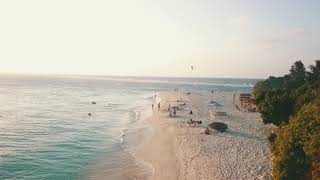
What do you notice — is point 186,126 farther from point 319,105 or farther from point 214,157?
point 319,105

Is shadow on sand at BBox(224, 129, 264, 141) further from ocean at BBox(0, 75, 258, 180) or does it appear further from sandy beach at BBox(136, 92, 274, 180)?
ocean at BBox(0, 75, 258, 180)

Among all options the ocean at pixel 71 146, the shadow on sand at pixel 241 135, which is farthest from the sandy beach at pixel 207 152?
the ocean at pixel 71 146

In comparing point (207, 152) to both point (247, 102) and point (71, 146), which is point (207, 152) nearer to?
point (71, 146)

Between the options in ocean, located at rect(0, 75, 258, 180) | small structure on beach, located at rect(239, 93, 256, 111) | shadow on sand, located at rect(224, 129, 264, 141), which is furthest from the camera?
small structure on beach, located at rect(239, 93, 256, 111)

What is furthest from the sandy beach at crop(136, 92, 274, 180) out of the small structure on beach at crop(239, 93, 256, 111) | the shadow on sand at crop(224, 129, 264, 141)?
the small structure on beach at crop(239, 93, 256, 111)

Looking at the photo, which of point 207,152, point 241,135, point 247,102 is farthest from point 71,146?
point 247,102

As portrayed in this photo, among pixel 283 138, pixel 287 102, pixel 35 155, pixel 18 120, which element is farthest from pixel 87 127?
pixel 283 138

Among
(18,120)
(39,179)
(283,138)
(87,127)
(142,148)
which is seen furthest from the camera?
(18,120)

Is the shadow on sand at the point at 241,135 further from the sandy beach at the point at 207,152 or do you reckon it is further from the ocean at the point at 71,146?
the ocean at the point at 71,146

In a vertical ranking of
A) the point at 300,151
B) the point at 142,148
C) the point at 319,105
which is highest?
the point at 319,105
